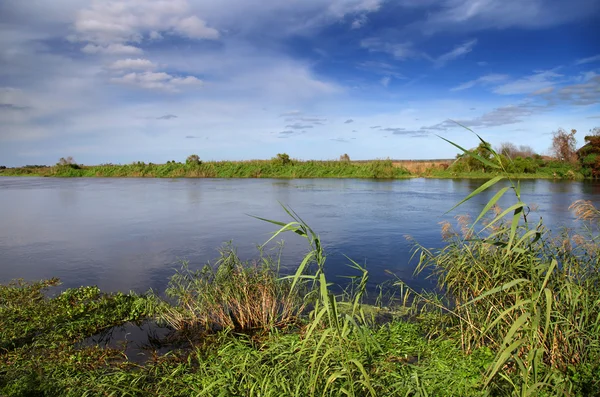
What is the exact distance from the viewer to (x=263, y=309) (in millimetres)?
5023

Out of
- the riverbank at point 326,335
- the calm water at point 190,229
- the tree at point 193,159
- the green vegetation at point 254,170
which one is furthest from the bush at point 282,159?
the riverbank at point 326,335

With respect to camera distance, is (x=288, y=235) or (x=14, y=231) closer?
(x=288, y=235)

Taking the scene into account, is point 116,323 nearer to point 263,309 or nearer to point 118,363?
point 118,363

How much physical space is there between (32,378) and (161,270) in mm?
4021

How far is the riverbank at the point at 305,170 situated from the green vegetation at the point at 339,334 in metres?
25.0

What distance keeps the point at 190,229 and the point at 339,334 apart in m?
9.39

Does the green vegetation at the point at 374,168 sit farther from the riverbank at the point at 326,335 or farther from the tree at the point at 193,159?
the riverbank at the point at 326,335

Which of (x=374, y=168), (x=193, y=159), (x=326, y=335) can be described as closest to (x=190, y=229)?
(x=326, y=335)

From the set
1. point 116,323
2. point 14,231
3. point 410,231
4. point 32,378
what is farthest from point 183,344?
point 14,231

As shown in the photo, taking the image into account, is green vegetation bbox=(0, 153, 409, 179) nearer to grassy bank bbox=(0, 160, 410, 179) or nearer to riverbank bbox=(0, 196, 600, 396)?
grassy bank bbox=(0, 160, 410, 179)

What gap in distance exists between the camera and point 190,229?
11.3 meters

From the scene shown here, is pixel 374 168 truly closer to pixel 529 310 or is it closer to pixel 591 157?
pixel 591 157

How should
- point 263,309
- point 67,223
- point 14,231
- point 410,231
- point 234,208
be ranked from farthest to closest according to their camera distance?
point 234,208 < point 67,223 < point 14,231 < point 410,231 < point 263,309

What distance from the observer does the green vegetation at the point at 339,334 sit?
2.70m
